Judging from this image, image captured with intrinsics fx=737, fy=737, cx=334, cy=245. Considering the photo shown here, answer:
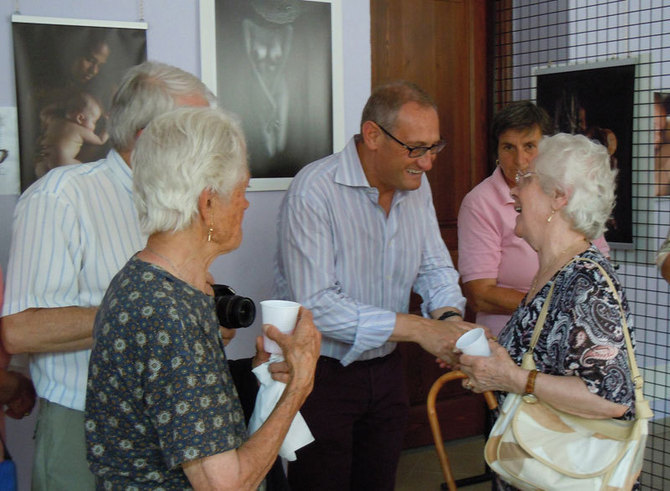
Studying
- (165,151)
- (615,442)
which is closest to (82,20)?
(165,151)

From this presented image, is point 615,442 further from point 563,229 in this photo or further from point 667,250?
point 667,250

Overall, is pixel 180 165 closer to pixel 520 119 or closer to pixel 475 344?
pixel 475 344

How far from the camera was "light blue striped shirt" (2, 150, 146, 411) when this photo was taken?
5.96ft

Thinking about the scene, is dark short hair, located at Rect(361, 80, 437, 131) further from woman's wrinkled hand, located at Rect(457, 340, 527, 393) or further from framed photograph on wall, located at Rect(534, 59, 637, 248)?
Result: framed photograph on wall, located at Rect(534, 59, 637, 248)

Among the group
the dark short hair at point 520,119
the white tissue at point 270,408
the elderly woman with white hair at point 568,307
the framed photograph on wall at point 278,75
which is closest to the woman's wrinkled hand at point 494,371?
the elderly woman with white hair at point 568,307

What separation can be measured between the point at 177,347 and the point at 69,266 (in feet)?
2.18

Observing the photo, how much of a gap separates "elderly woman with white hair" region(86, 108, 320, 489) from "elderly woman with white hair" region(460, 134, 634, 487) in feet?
2.26

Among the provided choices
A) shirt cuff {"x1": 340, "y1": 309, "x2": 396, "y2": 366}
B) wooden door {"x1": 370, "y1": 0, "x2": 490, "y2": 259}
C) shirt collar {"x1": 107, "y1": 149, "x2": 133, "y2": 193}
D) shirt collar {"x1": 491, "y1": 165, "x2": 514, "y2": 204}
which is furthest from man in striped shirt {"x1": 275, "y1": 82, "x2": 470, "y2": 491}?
wooden door {"x1": 370, "y1": 0, "x2": 490, "y2": 259}

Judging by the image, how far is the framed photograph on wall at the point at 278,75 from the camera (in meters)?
3.17

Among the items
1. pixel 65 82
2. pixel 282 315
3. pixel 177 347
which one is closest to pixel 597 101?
pixel 65 82

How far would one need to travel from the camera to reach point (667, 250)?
107 inches

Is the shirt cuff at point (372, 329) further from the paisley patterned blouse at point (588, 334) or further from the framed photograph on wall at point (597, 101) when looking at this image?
the framed photograph on wall at point (597, 101)

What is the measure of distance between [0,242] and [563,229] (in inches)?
79.4

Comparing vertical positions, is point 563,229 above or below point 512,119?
below
